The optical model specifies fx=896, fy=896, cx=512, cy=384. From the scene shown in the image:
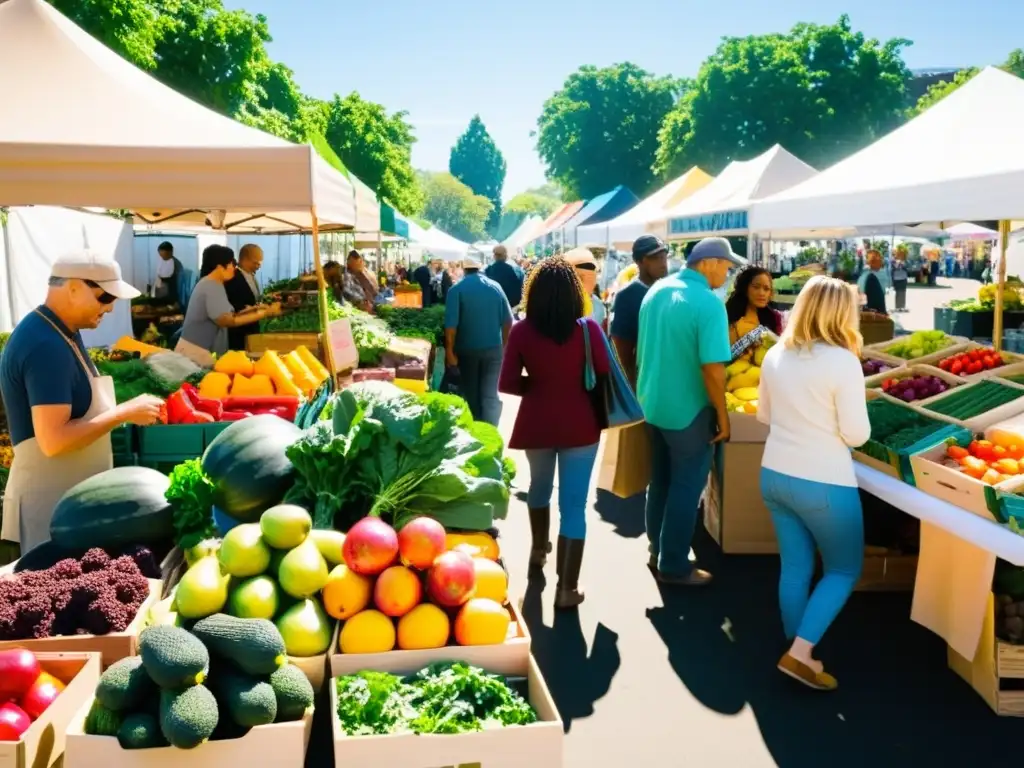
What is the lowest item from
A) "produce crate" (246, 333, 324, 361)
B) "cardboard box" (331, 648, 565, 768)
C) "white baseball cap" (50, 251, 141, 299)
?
"cardboard box" (331, 648, 565, 768)

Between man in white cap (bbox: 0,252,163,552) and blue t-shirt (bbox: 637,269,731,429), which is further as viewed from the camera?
blue t-shirt (bbox: 637,269,731,429)

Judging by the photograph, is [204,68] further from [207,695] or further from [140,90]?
[207,695]

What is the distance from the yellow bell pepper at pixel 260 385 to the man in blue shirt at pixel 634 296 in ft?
8.59

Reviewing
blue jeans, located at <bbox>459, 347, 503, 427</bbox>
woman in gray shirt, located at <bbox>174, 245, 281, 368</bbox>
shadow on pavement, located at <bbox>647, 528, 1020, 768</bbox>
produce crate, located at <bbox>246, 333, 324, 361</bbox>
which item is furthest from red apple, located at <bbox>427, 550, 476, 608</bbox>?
blue jeans, located at <bbox>459, 347, 503, 427</bbox>

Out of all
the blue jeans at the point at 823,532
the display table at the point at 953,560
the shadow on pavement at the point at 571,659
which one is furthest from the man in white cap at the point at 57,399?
the display table at the point at 953,560

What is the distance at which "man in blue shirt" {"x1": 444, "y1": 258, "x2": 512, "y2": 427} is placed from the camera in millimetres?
8000

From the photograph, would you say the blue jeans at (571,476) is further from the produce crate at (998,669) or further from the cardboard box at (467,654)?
the produce crate at (998,669)

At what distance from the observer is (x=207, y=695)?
2.52 meters

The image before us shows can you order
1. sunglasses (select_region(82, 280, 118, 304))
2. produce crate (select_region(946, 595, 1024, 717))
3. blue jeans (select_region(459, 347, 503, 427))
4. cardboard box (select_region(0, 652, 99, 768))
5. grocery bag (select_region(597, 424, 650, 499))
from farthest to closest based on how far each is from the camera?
1. blue jeans (select_region(459, 347, 503, 427))
2. grocery bag (select_region(597, 424, 650, 499))
3. produce crate (select_region(946, 595, 1024, 717))
4. sunglasses (select_region(82, 280, 118, 304))
5. cardboard box (select_region(0, 652, 99, 768))

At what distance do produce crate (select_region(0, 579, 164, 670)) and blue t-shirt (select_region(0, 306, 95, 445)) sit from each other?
95 cm

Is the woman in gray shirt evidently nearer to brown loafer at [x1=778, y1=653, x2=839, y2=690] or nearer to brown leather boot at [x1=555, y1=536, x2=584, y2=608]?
brown leather boot at [x1=555, y1=536, x2=584, y2=608]

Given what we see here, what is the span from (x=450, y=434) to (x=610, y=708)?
1361 millimetres

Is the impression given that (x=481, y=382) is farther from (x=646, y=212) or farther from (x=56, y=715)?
(x=646, y=212)

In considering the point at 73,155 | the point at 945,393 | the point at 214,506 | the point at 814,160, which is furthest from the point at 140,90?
the point at 814,160
